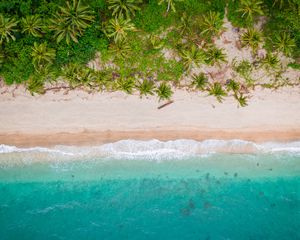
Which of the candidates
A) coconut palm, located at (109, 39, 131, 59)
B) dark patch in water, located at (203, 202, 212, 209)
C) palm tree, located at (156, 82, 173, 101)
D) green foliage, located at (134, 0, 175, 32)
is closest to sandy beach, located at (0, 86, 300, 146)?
palm tree, located at (156, 82, 173, 101)

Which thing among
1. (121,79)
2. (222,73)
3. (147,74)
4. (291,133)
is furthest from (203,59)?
(291,133)

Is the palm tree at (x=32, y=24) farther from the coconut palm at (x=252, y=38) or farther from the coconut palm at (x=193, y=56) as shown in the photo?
the coconut palm at (x=252, y=38)

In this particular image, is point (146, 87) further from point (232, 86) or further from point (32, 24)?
point (32, 24)

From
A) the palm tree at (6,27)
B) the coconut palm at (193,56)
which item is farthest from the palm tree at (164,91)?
the palm tree at (6,27)

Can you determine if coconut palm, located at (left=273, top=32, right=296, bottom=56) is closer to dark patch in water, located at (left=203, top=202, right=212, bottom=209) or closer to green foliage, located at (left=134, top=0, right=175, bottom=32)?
green foliage, located at (left=134, top=0, right=175, bottom=32)

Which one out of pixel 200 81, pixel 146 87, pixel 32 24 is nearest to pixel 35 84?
pixel 32 24
